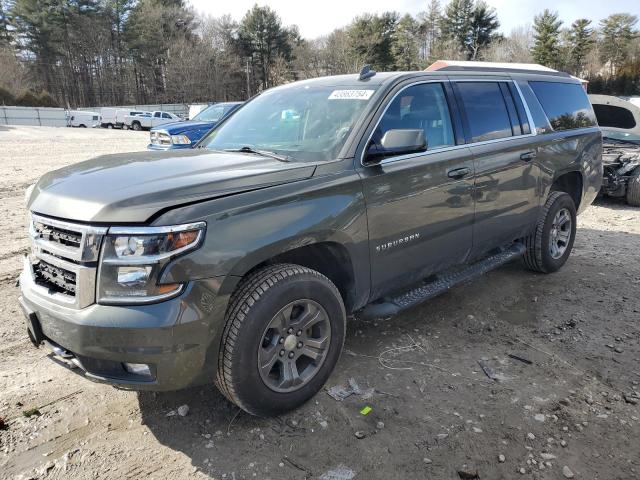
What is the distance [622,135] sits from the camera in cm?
916

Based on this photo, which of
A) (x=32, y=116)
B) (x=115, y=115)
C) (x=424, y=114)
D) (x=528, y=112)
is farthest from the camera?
(x=115, y=115)

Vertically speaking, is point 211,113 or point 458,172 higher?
point 211,113

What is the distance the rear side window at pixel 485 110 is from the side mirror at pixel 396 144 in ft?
3.53

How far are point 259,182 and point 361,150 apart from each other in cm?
80

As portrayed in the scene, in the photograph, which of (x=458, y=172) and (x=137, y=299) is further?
(x=458, y=172)

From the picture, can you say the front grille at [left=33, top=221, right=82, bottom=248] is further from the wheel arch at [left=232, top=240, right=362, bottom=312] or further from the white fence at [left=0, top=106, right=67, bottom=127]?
the white fence at [left=0, top=106, right=67, bottom=127]

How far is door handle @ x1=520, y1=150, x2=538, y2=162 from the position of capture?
4.45m

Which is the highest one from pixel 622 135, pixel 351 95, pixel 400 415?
pixel 351 95

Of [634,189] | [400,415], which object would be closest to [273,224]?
[400,415]

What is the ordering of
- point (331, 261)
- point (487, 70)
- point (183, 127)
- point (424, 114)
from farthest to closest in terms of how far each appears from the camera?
1. point (183, 127)
2. point (487, 70)
3. point (424, 114)
4. point (331, 261)

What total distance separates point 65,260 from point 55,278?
0.18 m

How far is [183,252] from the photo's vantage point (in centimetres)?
230

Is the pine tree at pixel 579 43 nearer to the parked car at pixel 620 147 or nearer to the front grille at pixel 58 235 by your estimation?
the parked car at pixel 620 147

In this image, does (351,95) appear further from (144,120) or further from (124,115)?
(124,115)
